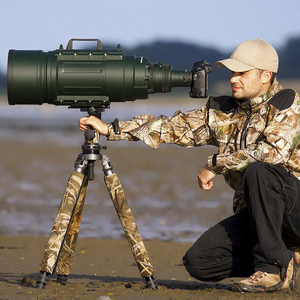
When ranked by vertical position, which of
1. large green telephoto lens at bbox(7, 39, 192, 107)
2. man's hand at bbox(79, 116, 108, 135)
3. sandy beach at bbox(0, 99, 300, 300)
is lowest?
sandy beach at bbox(0, 99, 300, 300)

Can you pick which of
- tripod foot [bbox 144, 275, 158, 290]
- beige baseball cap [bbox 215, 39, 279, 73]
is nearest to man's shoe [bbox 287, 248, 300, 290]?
tripod foot [bbox 144, 275, 158, 290]

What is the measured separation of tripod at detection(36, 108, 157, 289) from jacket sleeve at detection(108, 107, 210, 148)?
17 centimetres

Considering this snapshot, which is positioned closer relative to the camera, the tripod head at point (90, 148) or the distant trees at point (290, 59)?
the tripod head at point (90, 148)

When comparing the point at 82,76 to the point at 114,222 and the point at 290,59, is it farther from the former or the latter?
the point at 290,59

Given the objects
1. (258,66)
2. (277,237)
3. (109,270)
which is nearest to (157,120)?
(258,66)

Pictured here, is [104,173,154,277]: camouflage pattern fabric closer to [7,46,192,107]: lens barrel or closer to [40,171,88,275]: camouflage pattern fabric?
[40,171,88,275]: camouflage pattern fabric

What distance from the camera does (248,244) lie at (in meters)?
5.08

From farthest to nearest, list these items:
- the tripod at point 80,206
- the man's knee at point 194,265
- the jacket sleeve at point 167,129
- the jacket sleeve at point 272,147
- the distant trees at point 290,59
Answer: the distant trees at point 290,59, the man's knee at point 194,265, the jacket sleeve at point 167,129, the tripod at point 80,206, the jacket sleeve at point 272,147

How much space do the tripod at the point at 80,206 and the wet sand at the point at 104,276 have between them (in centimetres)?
16

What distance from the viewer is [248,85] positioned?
15.8 ft

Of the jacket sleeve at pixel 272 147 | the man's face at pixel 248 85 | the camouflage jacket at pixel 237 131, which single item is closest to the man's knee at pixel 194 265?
the camouflage jacket at pixel 237 131

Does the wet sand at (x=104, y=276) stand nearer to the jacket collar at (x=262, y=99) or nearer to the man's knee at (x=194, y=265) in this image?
the man's knee at (x=194, y=265)

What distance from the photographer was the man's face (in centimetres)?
481

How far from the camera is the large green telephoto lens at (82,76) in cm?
462
